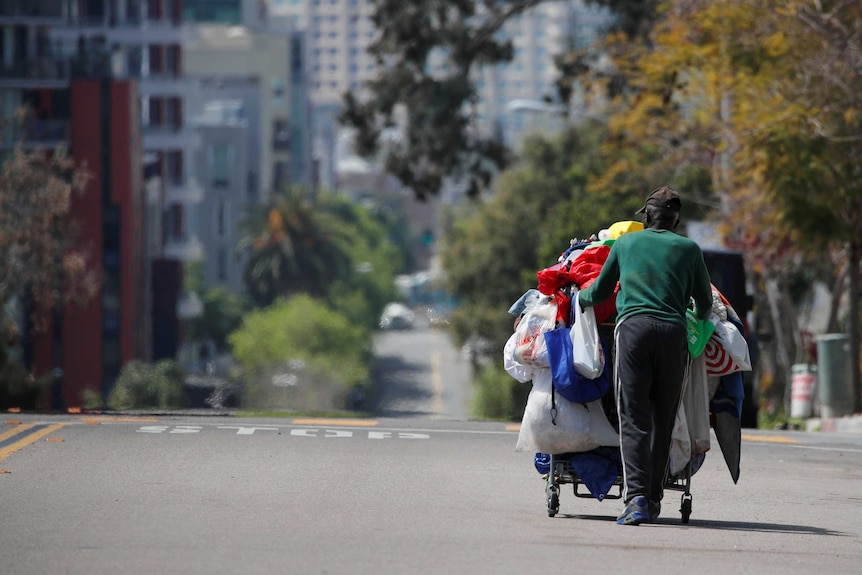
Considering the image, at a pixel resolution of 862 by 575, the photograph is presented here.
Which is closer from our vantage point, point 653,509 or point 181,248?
point 653,509

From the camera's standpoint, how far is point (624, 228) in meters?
10.2

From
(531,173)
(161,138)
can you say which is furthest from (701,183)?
(161,138)

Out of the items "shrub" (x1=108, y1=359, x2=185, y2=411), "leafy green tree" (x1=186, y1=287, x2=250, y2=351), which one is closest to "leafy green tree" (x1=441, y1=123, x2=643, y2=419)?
"shrub" (x1=108, y1=359, x2=185, y2=411)

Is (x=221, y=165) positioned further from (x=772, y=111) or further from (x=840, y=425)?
(x=840, y=425)

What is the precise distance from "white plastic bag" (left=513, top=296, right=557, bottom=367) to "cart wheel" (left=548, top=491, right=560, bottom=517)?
73 cm

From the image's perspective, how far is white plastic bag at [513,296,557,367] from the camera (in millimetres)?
9773

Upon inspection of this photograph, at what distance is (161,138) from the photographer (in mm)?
79688

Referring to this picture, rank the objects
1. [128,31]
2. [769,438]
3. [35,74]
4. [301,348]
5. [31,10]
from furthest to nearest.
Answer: [301,348] < [128,31] < [31,10] < [35,74] < [769,438]

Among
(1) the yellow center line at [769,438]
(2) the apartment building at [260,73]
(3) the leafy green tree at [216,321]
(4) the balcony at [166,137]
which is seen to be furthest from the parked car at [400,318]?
(1) the yellow center line at [769,438]

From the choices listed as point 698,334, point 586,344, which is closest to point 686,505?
point 698,334

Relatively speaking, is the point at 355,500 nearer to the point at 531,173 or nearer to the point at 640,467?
the point at 640,467

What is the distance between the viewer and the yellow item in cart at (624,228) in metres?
10.1

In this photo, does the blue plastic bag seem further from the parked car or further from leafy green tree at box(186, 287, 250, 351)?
the parked car

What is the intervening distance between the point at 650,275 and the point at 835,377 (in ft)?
57.6
